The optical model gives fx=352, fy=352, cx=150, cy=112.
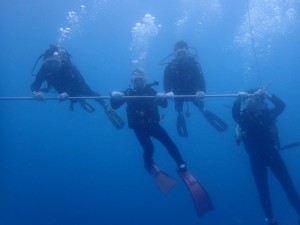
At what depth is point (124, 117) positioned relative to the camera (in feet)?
91.5

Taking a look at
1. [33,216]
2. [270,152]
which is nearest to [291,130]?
[33,216]

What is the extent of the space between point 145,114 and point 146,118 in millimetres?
91

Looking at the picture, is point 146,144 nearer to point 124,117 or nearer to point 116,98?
point 116,98

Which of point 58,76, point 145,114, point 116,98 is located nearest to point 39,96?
point 58,76

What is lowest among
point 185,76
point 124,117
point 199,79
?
point 124,117

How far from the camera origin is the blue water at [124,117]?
23625 mm

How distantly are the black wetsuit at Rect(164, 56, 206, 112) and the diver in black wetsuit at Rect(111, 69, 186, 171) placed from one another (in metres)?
0.88

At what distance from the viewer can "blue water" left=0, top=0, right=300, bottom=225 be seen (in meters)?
23.6

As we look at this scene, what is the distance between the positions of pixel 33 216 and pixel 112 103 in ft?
64.6

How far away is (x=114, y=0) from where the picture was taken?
4447 cm

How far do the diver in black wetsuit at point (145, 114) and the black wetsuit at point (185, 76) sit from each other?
34.7 inches

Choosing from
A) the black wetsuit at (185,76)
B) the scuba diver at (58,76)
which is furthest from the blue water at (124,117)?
the scuba diver at (58,76)

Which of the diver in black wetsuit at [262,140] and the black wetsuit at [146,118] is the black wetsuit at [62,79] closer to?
the black wetsuit at [146,118]

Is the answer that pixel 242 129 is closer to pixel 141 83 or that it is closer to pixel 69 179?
pixel 141 83
